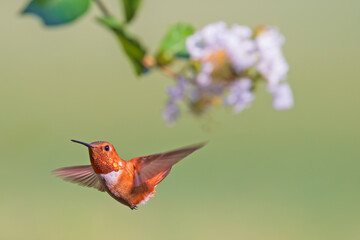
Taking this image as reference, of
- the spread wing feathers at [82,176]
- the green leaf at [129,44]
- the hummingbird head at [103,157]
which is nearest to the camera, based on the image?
the green leaf at [129,44]

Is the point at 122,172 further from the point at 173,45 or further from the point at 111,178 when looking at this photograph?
the point at 173,45

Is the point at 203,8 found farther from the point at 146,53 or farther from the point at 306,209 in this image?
the point at 146,53

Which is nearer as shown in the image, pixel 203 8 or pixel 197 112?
pixel 197 112

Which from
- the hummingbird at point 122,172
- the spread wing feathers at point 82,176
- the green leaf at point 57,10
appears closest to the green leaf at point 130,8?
the green leaf at point 57,10

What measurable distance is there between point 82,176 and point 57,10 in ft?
0.98

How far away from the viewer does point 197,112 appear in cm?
69

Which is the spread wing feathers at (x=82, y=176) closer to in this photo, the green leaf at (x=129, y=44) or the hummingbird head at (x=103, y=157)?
the hummingbird head at (x=103, y=157)

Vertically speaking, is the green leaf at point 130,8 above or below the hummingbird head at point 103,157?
above

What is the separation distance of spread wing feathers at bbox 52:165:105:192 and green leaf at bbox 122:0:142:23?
0.84 feet

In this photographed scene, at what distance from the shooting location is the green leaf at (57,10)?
2.19 feet

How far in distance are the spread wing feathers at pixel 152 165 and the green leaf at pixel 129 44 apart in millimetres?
116

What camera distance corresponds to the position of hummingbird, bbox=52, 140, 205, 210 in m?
0.77

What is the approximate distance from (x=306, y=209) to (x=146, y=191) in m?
4.44

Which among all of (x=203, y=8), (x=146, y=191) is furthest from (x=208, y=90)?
(x=203, y=8)
